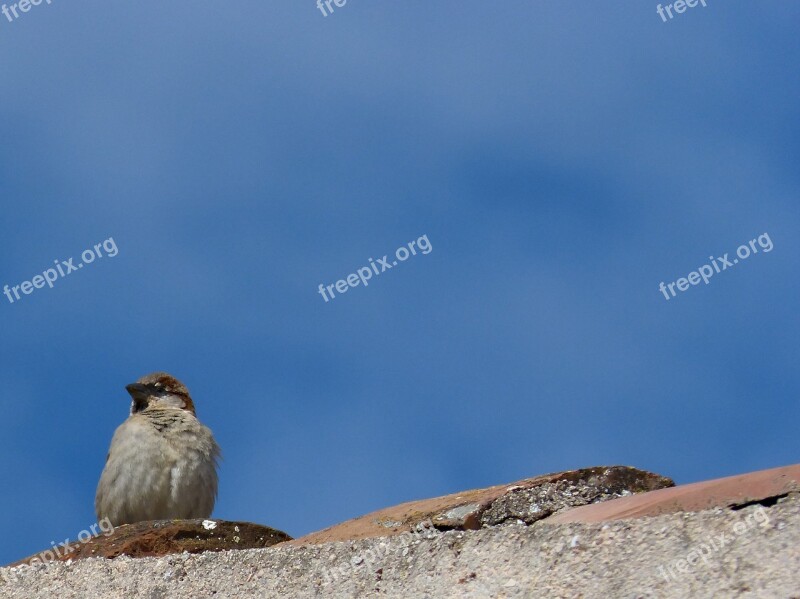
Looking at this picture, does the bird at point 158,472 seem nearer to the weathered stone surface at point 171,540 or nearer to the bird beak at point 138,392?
the bird beak at point 138,392

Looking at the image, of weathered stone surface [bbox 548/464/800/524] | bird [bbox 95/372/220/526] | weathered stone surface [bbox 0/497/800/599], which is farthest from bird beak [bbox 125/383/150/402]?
weathered stone surface [bbox 548/464/800/524]

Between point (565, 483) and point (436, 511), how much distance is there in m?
0.30

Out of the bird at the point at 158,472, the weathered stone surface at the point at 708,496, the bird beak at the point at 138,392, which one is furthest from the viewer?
the bird beak at the point at 138,392

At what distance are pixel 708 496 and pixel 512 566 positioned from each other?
1.20 ft

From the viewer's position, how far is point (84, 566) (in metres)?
2.65

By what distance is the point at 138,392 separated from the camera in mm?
6703

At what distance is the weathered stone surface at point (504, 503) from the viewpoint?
2428 mm

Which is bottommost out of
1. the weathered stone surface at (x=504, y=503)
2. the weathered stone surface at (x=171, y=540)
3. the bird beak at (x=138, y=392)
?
the weathered stone surface at (x=504, y=503)

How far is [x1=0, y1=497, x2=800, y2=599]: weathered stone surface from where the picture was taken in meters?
1.82

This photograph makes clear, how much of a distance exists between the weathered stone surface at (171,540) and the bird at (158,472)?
10.00 feet

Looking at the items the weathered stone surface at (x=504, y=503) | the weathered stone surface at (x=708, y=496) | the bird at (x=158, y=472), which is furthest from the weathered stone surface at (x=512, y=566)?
the bird at (x=158, y=472)

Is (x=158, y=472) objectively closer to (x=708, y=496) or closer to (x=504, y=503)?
(x=504, y=503)

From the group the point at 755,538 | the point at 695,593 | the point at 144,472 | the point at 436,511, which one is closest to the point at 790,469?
the point at 755,538

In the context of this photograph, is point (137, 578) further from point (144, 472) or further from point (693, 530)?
point (144, 472)
